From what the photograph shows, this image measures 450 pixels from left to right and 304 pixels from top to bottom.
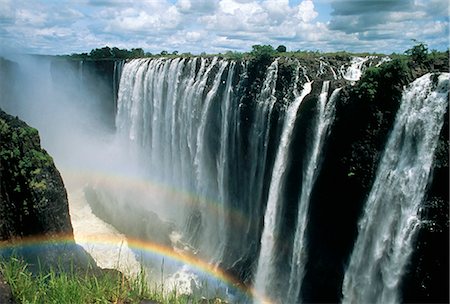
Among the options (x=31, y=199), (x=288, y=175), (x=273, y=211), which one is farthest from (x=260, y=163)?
(x=31, y=199)

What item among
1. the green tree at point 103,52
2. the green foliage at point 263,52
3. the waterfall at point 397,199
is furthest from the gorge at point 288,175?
the green tree at point 103,52

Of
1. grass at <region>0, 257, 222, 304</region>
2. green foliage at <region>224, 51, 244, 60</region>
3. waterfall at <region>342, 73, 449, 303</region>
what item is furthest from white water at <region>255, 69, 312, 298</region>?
grass at <region>0, 257, 222, 304</region>

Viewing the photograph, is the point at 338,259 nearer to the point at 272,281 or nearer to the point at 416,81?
the point at 272,281

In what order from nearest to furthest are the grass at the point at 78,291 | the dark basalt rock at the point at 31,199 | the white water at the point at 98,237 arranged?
the grass at the point at 78,291 < the dark basalt rock at the point at 31,199 < the white water at the point at 98,237

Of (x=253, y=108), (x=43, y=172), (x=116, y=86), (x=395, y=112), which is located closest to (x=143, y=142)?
(x=116, y=86)

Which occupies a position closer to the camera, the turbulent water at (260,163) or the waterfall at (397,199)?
the waterfall at (397,199)

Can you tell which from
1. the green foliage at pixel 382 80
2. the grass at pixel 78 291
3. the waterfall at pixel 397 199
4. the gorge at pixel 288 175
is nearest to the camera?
the grass at pixel 78 291

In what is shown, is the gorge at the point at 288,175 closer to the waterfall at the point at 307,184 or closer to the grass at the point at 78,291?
the waterfall at the point at 307,184
